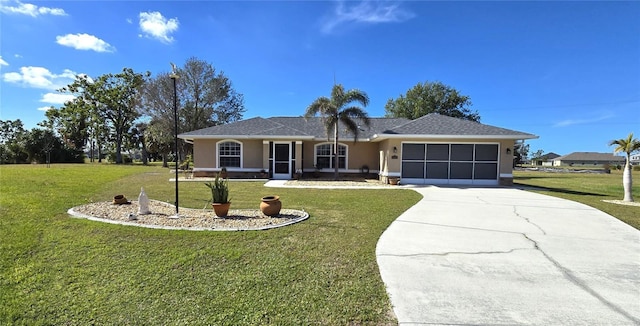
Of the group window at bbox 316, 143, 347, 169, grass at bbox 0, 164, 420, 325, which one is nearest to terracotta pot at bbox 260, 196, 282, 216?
grass at bbox 0, 164, 420, 325

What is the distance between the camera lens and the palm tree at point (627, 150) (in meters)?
10.1

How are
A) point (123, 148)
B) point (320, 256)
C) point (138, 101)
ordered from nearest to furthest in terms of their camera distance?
1. point (320, 256)
2. point (138, 101)
3. point (123, 148)

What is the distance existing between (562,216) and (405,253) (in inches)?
222

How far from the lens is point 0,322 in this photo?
107 inches

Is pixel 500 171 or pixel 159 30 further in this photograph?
pixel 500 171

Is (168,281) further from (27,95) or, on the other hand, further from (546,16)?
(27,95)

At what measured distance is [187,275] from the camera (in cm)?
365

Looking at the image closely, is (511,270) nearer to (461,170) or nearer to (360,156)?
(461,170)

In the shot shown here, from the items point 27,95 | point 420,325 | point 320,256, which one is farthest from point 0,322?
point 27,95

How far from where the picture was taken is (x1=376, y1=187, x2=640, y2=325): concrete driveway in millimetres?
2844

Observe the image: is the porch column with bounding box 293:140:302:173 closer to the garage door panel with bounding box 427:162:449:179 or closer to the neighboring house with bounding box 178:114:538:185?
the neighboring house with bounding box 178:114:538:185

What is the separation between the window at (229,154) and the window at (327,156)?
503 centimetres

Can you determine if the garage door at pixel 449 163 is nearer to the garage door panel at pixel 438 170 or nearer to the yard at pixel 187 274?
the garage door panel at pixel 438 170

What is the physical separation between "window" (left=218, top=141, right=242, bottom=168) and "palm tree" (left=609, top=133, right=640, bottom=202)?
17646mm
